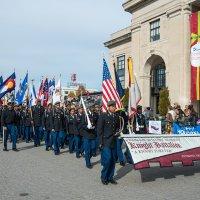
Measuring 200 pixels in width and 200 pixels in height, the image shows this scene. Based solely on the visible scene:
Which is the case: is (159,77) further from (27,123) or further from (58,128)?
(58,128)

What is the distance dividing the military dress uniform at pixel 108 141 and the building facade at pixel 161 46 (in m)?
25.3

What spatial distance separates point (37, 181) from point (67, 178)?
0.80 meters

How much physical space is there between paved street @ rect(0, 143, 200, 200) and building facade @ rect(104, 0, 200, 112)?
23.8m

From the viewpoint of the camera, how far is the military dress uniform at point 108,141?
31.7ft

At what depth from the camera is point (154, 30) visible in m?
39.9

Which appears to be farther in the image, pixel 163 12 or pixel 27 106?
pixel 163 12

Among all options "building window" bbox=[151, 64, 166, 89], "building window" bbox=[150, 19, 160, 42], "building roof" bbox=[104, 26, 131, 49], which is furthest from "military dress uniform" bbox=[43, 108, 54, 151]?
"building roof" bbox=[104, 26, 131, 49]

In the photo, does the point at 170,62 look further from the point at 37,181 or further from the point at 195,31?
the point at 37,181

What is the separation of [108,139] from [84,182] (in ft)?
3.73

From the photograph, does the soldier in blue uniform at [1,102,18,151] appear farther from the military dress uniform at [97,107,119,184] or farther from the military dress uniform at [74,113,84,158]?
the military dress uniform at [97,107,119,184]

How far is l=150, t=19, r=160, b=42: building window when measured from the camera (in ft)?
129

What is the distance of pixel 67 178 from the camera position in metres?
10.2

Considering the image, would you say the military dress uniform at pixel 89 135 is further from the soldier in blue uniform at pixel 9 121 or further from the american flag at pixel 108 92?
the soldier in blue uniform at pixel 9 121

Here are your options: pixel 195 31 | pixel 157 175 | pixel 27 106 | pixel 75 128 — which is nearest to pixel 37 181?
pixel 157 175
